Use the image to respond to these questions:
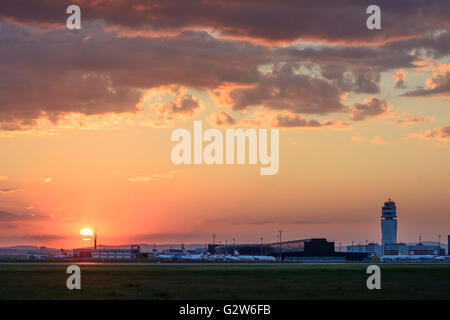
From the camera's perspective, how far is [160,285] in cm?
7631

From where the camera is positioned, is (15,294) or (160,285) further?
(160,285)

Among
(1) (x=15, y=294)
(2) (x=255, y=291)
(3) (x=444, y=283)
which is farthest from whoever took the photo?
(3) (x=444, y=283)
